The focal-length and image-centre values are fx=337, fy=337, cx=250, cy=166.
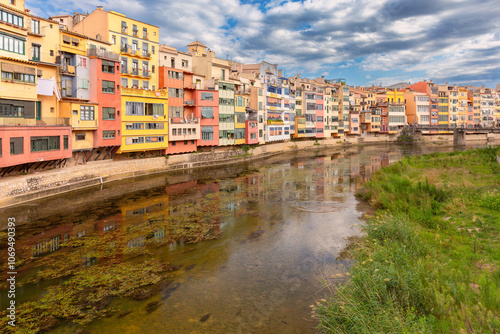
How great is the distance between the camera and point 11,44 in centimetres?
2692

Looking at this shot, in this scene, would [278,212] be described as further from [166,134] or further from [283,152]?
[283,152]

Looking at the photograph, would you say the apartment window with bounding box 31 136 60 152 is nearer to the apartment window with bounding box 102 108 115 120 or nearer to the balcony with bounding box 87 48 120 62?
the apartment window with bounding box 102 108 115 120

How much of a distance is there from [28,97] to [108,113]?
867cm

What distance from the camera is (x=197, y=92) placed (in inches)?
1911

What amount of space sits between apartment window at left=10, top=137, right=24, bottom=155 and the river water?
4.26 m

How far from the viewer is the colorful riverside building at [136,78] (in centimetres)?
3928

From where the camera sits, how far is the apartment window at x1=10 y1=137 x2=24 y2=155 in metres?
25.6

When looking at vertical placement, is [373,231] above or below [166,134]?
below

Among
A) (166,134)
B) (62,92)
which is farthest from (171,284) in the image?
(166,134)

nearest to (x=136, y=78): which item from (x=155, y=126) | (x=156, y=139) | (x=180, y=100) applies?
(x=180, y=100)

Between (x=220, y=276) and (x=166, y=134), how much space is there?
3197 centimetres

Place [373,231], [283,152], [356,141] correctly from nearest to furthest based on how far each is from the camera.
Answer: [373,231], [283,152], [356,141]

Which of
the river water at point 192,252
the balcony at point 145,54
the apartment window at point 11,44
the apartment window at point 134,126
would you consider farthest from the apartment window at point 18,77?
the balcony at point 145,54

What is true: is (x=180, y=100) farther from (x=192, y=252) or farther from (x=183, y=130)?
(x=192, y=252)
